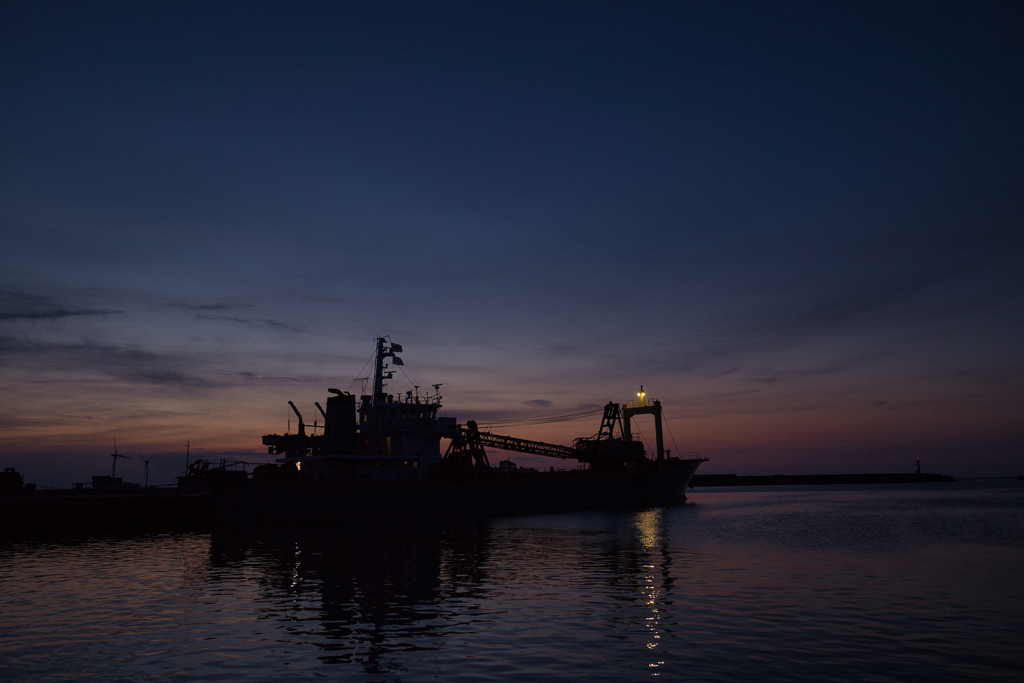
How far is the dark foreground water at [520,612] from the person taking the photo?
552 inches

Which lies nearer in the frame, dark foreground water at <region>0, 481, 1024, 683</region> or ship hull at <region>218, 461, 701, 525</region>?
dark foreground water at <region>0, 481, 1024, 683</region>

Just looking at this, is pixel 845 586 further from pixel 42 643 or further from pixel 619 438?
pixel 619 438

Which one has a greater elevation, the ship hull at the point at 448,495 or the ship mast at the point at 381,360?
the ship mast at the point at 381,360

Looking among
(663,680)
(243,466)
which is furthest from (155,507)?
(663,680)

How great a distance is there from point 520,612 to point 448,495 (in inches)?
1687

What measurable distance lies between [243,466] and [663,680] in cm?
4377

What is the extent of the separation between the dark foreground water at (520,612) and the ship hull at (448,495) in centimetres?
1013

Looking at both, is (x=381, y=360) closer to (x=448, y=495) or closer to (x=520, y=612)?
(x=448, y=495)

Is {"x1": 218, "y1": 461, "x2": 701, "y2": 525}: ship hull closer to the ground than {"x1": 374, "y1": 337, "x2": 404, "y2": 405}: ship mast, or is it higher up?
closer to the ground

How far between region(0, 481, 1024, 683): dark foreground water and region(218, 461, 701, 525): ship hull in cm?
1013

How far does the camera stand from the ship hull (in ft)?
159

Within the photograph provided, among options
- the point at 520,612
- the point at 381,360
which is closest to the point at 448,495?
the point at 381,360

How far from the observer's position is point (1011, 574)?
26.2 metres

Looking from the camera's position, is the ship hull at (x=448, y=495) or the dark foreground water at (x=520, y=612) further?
the ship hull at (x=448, y=495)
